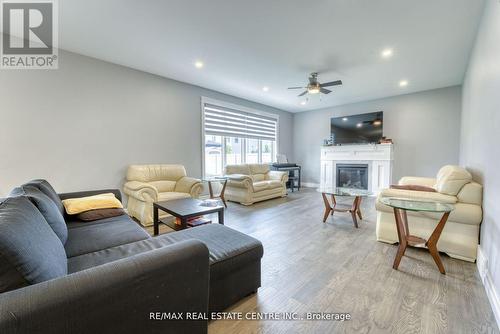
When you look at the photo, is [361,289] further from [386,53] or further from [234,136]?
[234,136]

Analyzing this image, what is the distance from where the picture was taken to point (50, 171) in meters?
3.15

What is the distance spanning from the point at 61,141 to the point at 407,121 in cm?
725

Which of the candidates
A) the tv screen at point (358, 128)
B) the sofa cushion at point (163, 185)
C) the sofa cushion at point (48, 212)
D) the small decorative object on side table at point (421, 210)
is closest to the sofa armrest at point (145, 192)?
the sofa cushion at point (163, 185)

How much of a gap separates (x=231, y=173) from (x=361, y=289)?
12.5ft

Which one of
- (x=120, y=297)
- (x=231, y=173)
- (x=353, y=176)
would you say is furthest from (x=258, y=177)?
(x=120, y=297)

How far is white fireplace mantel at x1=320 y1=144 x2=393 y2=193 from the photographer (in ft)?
18.1

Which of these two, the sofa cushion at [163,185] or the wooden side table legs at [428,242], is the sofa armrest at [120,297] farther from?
the sofa cushion at [163,185]

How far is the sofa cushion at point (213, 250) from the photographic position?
1374 millimetres

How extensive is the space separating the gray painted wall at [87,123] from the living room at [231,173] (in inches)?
0.9

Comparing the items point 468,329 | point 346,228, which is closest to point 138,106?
point 346,228

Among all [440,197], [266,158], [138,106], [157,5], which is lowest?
[440,197]

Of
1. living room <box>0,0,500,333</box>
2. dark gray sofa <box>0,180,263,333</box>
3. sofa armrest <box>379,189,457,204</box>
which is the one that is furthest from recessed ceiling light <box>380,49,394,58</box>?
dark gray sofa <box>0,180,263,333</box>

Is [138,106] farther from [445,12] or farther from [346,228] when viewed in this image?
[445,12]

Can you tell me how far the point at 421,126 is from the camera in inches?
206
